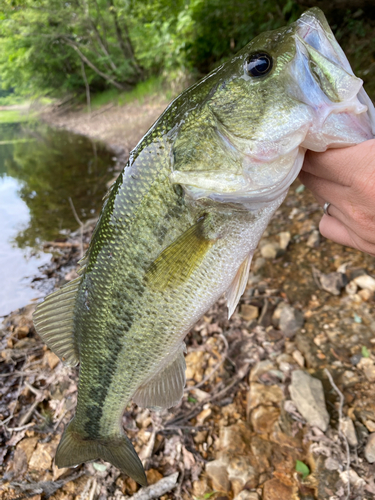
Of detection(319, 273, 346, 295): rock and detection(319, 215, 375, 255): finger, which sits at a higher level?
detection(319, 215, 375, 255): finger

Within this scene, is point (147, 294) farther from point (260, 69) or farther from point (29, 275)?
point (29, 275)

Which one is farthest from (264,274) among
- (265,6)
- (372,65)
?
(265,6)

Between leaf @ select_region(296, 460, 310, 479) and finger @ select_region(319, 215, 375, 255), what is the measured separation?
156 cm

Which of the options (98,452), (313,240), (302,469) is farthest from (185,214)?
(313,240)

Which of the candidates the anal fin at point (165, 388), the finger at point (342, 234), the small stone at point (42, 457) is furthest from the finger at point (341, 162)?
the small stone at point (42, 457)

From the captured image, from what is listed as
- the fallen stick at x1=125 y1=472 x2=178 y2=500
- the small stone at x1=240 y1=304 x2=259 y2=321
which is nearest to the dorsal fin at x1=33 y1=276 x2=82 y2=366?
the fallen stick at x1=125 y1=472 x2=178 y2=500

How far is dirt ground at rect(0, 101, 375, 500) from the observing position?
2.22m

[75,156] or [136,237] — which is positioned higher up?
[136,237]

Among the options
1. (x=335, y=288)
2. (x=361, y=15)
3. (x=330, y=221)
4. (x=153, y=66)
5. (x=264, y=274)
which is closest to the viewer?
(x=330, y=221)

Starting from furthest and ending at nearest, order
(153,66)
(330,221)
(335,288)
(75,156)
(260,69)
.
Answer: (153,66)
(75,156)
(335,288)
(330,221)
(260,69)

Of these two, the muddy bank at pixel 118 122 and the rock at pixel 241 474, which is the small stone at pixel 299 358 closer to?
the rock at pixel 241 474

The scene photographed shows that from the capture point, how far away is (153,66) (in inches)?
695

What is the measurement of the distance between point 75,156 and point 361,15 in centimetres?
1059

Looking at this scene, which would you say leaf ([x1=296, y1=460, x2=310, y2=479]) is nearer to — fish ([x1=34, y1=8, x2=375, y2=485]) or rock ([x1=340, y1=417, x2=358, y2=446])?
rock ([x1=340, y1=417, x2=358, y2=446])
